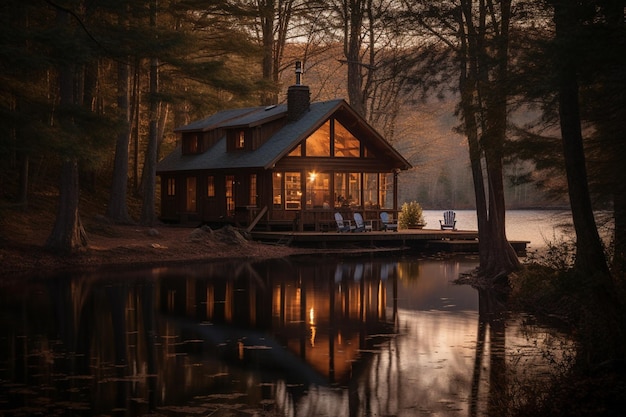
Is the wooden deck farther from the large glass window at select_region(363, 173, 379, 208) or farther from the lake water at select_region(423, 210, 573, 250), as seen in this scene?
the large glass window at select_region(363, 173, 379, 208)

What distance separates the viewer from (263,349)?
48.8ft

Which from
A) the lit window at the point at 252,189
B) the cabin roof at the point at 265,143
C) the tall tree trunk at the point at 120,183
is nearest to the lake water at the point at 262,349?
the cabin roof at the point at 265,143

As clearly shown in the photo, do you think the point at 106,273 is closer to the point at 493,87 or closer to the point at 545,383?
the point at 493,87

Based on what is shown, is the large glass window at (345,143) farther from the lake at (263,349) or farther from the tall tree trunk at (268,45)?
the lake at (263,349)

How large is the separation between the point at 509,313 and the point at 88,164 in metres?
15.1

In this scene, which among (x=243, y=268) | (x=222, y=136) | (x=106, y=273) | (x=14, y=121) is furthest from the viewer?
(x=222, y=136)

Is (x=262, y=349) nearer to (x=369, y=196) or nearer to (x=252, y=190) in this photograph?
(x=252, y=190)

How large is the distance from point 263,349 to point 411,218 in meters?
33.4

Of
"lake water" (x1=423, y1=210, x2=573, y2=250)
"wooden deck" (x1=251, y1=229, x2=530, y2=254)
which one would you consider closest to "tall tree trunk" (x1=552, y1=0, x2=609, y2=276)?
"lake water" (x1=423, y1=210, x2=573, y2=250)

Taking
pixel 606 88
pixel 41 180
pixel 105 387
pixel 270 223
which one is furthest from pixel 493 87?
pixel 41 180

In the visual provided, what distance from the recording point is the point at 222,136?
4978cm

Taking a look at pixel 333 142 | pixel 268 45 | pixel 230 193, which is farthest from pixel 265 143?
pixel 268 45

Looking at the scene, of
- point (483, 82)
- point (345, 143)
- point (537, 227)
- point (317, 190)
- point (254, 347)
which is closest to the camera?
point (254, 347)

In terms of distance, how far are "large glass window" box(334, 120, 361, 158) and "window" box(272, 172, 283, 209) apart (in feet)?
10.5
